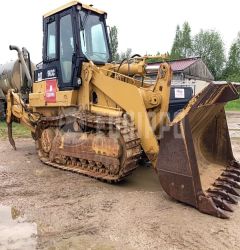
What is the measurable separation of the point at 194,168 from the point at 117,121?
4.91ft

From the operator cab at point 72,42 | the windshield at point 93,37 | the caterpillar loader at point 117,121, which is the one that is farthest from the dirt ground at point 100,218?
the windshield at point 93,37

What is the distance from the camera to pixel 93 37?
6645 millimetres

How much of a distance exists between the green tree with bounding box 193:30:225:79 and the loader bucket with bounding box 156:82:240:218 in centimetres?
5377

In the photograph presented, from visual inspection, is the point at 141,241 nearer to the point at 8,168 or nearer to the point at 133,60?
the point at 133,60

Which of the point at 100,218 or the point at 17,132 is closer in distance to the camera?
the point at 100,218

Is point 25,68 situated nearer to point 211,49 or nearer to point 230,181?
point 230,181

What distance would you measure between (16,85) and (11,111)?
4.94 meters

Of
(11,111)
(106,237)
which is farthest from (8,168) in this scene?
(106,237)

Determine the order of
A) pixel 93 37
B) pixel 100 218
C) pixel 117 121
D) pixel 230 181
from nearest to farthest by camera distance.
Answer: pixel 100 218
pixel 230 181
pixel 117 121
pixel 93 37

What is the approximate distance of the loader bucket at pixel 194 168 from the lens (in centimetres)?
415

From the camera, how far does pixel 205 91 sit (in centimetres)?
429

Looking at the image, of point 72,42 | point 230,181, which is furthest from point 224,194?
point 72,42

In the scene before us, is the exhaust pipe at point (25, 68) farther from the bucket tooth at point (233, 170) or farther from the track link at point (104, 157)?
the bucket tooth at point (233, 170)

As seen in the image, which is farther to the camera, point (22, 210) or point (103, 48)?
point (103, 48)
